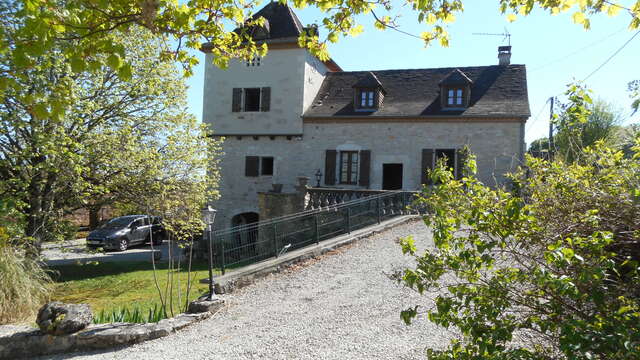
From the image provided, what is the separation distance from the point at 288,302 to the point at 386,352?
2.33 meters

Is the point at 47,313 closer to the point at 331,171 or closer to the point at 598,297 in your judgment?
the point at 598,297

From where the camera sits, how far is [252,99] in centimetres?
2044

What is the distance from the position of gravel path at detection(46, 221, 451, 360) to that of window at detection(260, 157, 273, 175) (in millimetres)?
12021

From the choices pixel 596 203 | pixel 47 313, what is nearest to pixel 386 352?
pixel 596 203

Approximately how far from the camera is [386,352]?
465 centimetres

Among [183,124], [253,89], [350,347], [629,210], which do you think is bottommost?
[350,347]

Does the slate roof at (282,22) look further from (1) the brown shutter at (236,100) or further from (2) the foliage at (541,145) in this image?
(2) the foliage at (541,145)

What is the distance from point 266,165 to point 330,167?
10.6 ft

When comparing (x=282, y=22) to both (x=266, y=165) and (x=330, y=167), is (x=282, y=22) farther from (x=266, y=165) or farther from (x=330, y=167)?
(x=330, y=167)

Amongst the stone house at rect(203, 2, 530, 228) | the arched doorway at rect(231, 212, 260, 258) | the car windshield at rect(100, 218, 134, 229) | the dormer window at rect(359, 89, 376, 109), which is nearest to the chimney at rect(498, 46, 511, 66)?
the stone house at rect(203, 2, 530, 228)

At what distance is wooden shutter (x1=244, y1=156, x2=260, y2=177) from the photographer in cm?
1964

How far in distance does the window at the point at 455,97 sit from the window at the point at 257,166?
8366mm

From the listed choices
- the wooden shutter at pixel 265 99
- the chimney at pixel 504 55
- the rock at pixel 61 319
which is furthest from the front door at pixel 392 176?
the rock at pixel 61 319

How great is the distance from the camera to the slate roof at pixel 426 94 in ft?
56.9
